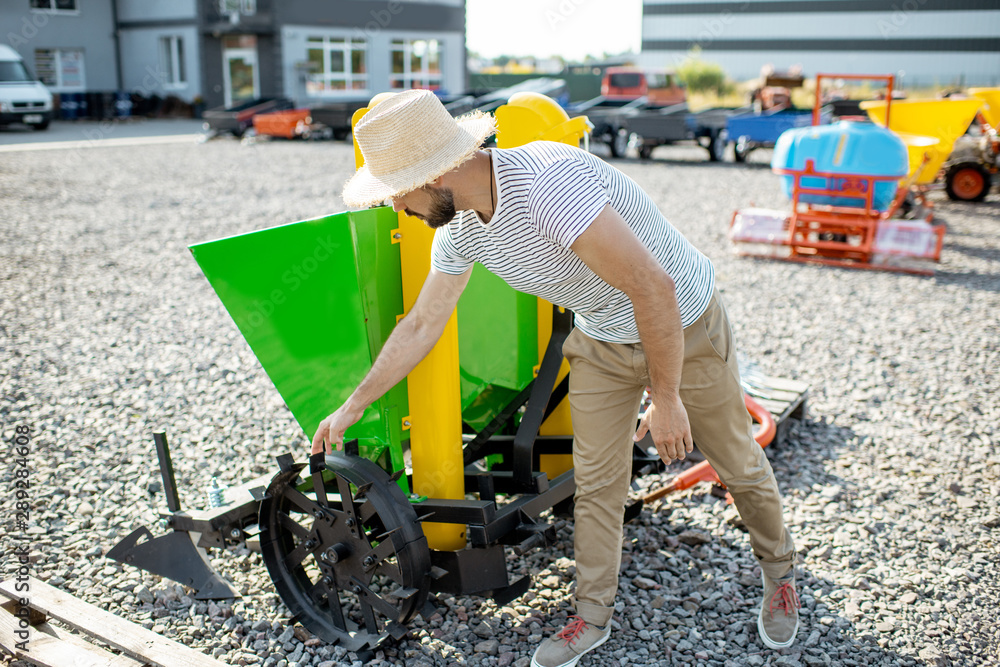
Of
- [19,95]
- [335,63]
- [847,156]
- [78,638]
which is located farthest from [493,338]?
[335,63]

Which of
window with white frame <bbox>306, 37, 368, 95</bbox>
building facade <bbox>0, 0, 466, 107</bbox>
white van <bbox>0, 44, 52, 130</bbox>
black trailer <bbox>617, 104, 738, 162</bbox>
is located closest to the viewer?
black trailer <bbox>617, 104, 738, 162</bbox>

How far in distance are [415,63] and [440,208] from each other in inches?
1233

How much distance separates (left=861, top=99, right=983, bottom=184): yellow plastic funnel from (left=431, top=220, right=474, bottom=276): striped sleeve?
332 inches

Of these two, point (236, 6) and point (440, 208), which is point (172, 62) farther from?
point (440, 208)

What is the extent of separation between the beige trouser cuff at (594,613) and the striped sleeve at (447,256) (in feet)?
3.56

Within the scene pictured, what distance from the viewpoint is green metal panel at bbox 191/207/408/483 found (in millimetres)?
2150

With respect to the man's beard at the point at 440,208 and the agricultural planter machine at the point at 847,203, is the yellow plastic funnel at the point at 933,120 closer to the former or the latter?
the agricultural planter machine at the point at 847,203

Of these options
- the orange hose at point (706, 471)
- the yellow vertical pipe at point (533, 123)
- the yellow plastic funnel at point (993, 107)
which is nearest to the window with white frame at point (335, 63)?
the yellow plastic funnel at point (993, 107)

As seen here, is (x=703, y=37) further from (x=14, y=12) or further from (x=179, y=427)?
(x=179, y=427)

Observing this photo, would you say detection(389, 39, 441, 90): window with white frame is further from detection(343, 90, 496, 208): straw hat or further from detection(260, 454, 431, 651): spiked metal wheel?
detection(343, 90, 496, 208): straw hat

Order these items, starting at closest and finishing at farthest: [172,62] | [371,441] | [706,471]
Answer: [371,441]
[706,471]
[172,62]

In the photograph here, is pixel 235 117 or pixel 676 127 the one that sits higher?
pixel 235 117

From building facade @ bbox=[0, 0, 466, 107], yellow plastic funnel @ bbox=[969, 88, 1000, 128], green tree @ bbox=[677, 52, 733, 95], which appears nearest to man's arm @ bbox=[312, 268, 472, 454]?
yellow plastic funnel @ bbox=[969, 88, 1000, 128]

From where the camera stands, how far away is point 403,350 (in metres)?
2.28
